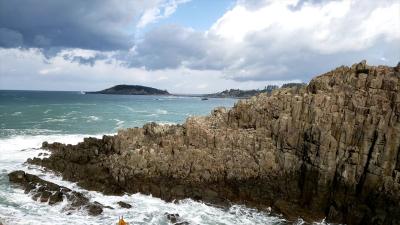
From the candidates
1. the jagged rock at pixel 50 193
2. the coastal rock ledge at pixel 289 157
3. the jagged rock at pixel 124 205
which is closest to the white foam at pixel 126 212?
the jagged rock at pixel 124 205

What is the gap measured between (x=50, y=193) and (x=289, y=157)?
1885 cm

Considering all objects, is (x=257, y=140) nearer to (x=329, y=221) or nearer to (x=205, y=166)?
(x=205, y=166)

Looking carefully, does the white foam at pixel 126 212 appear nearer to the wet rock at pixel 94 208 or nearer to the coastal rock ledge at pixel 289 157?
the wet rock at pixel 94 208

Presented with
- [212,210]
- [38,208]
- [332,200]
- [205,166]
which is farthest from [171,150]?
[332,200]

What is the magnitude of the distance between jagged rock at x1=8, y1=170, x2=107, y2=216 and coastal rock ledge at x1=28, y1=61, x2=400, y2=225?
2632mm

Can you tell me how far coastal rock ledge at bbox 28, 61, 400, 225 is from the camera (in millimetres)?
28609

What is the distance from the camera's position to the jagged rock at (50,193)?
28.5 meters

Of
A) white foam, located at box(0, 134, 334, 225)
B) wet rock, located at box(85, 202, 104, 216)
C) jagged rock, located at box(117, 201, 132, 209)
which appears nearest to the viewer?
white foam, located at box(0, 134, 334, 225)

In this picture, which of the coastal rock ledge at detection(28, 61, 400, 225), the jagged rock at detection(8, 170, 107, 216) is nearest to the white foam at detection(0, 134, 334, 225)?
the jagged rock at detection(8, 170, 107, 216)

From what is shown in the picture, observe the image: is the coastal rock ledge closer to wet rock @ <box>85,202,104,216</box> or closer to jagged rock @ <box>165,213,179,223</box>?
wet rock @ <box>85,202,104,216</box>

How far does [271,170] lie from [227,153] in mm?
3949

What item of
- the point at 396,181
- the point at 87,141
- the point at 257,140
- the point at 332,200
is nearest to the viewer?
the point at 396,181

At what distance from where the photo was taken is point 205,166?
1298 inches

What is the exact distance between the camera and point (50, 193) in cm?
3002
